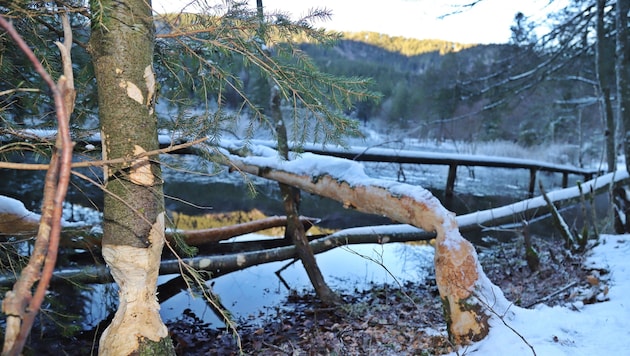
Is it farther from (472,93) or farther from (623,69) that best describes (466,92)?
(623,69)

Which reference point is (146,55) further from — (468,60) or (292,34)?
(468,60)

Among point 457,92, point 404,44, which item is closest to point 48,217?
point 457,92

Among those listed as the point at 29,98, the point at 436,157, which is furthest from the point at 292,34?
the point at 436,157

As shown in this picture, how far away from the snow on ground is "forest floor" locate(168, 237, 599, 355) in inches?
11.3

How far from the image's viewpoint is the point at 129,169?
172 centimetres

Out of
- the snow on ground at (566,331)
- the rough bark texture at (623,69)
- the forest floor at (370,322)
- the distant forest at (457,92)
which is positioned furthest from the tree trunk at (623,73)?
the snow on ground at (566,331)

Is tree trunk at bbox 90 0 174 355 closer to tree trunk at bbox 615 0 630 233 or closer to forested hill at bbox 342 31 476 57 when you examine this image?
tree trunk at bbox 615 0 630 233

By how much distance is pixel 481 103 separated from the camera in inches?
476

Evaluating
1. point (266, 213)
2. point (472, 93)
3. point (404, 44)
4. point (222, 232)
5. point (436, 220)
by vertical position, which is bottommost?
point (266, 213)

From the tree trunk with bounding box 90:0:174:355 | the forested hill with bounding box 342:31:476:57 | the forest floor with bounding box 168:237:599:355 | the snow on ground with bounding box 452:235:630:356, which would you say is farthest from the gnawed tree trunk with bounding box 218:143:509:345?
the forested hill with bounding box 342:31:476:57

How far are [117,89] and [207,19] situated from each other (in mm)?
581

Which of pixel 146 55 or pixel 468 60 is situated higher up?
pixel 468 60

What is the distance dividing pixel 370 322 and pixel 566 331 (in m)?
1.53

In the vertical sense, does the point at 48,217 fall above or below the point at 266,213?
above
